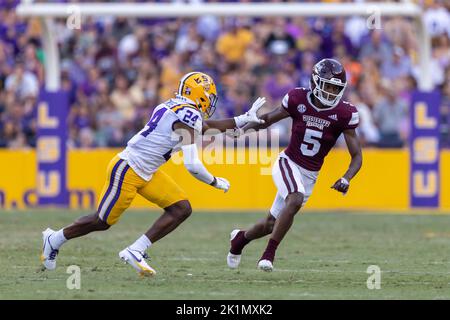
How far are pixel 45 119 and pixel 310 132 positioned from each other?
791cm

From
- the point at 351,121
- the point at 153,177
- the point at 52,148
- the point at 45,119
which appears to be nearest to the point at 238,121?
the point at 153,177

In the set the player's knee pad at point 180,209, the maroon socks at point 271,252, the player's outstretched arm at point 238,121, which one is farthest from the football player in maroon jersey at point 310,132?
the player's knee pad at point 180,209

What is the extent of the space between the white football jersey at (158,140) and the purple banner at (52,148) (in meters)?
7.46

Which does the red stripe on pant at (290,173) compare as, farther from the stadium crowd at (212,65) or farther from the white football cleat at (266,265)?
the stadium crowd at (212,65)

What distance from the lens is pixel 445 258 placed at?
1008 centimetres

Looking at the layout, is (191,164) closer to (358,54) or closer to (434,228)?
(434,228)

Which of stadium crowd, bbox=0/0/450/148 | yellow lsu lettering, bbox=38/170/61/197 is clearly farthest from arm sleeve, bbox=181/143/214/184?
stadium crowd, bbox=0/0/450/148

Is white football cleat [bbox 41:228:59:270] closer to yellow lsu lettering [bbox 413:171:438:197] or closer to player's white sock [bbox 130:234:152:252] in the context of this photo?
player's white sock [bbox 130:234:152:252]

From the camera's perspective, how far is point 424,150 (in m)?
15.9

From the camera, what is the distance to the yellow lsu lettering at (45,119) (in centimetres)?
1614

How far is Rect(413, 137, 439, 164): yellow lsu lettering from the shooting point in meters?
15.9

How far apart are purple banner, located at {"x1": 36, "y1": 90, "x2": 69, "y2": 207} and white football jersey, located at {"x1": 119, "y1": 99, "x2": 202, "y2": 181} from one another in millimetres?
7462
